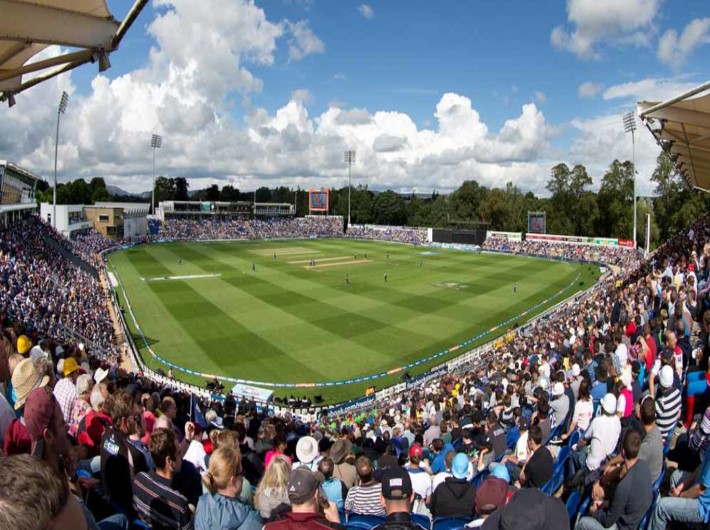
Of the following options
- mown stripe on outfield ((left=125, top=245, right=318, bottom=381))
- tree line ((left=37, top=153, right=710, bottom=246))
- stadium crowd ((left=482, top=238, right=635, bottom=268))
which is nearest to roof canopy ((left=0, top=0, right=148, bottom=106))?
mown stripe on outfield ((left=125, top=245, right=318, bottom=381))

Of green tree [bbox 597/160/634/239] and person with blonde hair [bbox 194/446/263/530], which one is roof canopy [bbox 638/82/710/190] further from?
green tree [bbox 597/160/634/239]

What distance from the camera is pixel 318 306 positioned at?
34.8 metres

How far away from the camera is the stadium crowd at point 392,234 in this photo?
268 feet

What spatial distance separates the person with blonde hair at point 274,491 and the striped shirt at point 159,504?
1.86 ft

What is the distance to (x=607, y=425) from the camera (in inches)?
247

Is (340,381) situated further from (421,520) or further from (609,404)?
(421,520)

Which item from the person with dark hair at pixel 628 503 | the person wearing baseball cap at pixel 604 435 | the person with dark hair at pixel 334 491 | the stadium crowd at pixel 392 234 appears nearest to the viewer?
the person with dark hair at pixel 628 503

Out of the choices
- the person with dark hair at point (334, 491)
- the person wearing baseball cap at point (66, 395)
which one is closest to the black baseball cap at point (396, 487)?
the person with dark hair at point (334, 491)

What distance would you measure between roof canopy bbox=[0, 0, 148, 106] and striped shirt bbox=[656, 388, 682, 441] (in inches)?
328

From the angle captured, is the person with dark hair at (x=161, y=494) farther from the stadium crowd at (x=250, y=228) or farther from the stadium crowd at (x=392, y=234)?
the stadium crowd at (x=250, y=228)

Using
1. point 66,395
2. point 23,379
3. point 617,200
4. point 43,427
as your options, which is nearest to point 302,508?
point 43,427

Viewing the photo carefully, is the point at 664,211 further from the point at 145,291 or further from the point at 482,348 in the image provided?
the point at 145,291

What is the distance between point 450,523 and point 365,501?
84cm

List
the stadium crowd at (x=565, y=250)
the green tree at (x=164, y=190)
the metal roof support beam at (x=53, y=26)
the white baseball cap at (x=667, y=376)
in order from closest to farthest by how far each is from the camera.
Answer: the white baseball cap at (x=667, y=376)
the metal roof support beam at (x=53, y=26)
the stadium crowd at (x=565, y=250)
the green tree at (x=164, y=190)
